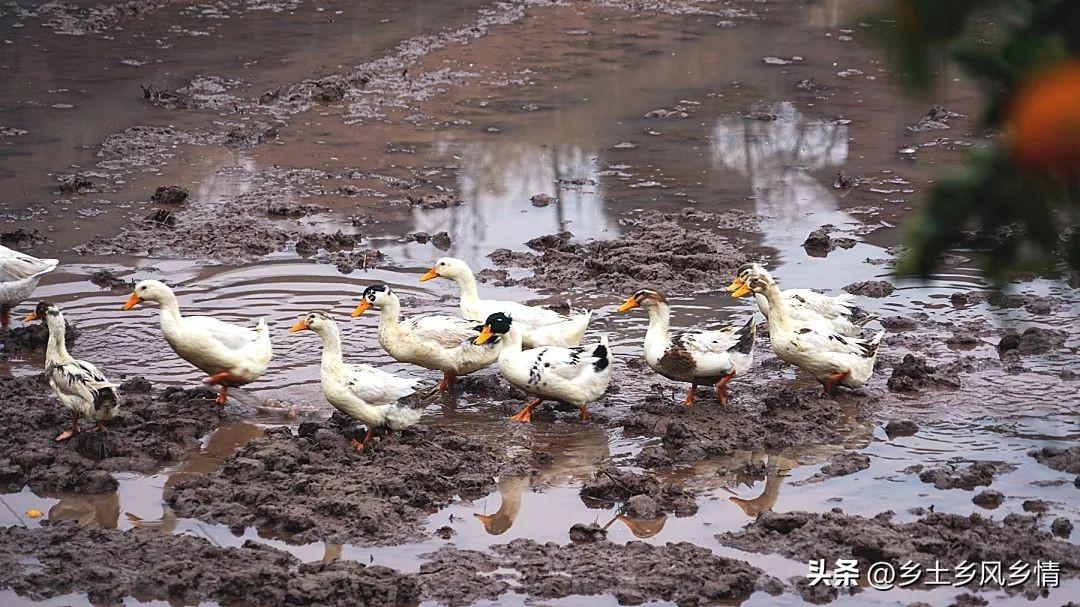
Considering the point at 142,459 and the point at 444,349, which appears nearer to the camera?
the point at 142,459

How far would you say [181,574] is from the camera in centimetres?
594

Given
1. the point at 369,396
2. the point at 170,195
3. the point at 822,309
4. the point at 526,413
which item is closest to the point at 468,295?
the point at 526,413

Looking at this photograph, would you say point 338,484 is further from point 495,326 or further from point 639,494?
point 495,326

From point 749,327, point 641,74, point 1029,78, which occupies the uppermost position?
point 1029,78

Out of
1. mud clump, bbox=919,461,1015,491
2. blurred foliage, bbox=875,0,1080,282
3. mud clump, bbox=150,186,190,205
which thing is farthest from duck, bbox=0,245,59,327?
blurred foliage, bbox=875,0,1080,282

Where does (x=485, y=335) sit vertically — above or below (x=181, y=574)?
below

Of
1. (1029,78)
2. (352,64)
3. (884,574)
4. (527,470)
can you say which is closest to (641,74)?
(352,64)

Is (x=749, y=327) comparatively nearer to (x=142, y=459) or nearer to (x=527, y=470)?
(x=527, y=470)

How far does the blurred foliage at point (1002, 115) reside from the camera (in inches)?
70.6

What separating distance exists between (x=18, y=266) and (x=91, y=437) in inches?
111

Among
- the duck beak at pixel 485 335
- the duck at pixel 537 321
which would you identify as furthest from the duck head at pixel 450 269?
the duck beak at pixel 485 335

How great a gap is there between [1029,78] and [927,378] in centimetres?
702

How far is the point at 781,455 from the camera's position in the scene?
759 centimetres

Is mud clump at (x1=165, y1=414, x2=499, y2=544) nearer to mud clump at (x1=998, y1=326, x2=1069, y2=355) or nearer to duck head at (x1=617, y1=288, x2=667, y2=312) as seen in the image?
duck head at (x1=617, y1=288, x2=667, y2=312)
